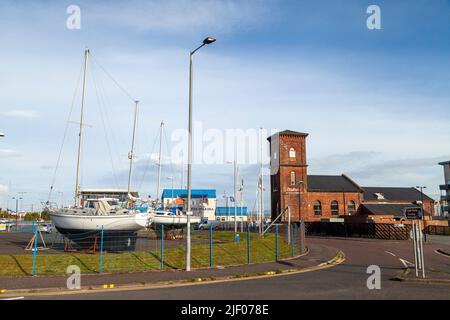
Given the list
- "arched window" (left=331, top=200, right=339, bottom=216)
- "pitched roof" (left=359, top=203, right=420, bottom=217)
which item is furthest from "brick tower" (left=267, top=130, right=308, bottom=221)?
"pitched roof" (left=359, top=203, right=420, bottom=217)

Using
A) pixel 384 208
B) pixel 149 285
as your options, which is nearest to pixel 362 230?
pixel 384 208

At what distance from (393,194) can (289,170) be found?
29.9 metres

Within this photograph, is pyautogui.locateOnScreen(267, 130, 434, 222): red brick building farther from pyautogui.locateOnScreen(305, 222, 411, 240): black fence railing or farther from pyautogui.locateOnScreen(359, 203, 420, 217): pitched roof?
pyautogui.locateOnScreen(305, 222, 411, 240): black fence railing

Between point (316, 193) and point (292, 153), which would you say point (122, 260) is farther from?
point (316, 193)

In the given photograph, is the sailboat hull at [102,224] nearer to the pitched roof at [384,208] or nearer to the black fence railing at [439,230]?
the black fence railing at [439,230]

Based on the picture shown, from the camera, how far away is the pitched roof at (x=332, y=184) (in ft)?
253

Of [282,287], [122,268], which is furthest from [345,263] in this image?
[122,268]

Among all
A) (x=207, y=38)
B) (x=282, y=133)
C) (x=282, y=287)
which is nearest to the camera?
(x=282, y=287)

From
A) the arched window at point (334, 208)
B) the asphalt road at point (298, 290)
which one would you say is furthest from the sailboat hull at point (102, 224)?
the arched window at point (334, 208)

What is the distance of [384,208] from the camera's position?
238 ft

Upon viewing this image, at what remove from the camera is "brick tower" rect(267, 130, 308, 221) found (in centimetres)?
6850
